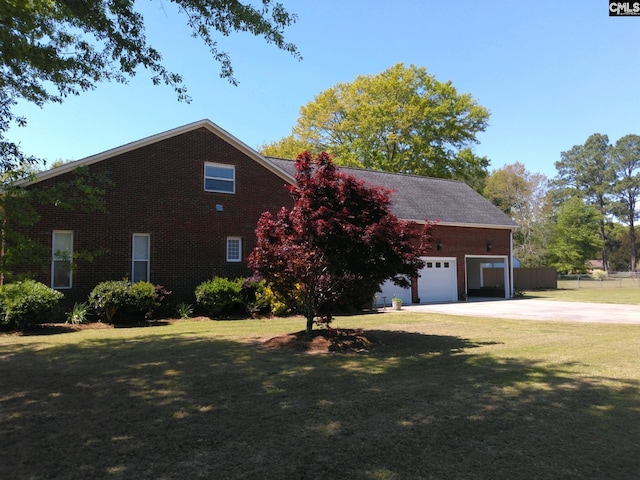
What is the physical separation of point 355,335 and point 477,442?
20.3ft

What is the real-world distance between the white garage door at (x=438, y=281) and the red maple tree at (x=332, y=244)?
14846 millimetres

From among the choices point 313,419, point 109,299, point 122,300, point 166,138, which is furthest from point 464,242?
point 313,419

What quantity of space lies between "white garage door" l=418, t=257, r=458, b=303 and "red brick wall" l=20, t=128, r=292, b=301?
9.39m

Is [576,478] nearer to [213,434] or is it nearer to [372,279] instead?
[213,434]

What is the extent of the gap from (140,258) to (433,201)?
17.0 meters

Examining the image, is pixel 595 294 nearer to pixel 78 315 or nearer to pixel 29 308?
pixel 78 315

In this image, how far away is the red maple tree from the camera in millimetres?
9180

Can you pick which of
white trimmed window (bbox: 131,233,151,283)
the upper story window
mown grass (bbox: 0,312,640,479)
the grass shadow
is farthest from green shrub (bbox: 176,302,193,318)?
the grass shadow

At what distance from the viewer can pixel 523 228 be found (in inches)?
2014

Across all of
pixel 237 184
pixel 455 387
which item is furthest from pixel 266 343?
pixel 237 184

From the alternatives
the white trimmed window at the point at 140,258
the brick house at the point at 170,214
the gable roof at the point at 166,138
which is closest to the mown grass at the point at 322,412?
the brick house at the point at 170,214

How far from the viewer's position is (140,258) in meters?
16.7

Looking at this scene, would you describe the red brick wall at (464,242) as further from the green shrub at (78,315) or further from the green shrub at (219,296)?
the green shrub at (78,315)

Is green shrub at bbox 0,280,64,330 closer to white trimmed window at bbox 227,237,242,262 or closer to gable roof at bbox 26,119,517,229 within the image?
white trimmed window at bbox 227,237,242,262
